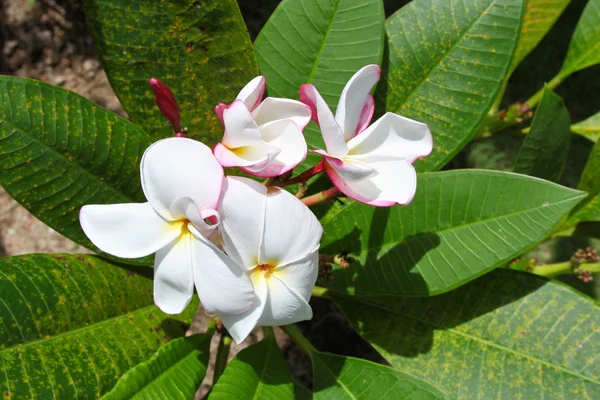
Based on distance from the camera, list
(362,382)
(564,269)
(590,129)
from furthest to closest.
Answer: (590,129)
(564,269)
(362,382)

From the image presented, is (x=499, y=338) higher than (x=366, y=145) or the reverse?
the reverse

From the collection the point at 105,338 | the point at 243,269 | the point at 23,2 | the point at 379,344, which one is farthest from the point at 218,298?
the point at 23,2

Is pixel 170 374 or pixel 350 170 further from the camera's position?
pixel 170 374

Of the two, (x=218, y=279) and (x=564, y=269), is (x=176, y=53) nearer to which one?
(x=218, y=279)

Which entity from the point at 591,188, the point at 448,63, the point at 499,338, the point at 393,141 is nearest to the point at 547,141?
the point at 591,188

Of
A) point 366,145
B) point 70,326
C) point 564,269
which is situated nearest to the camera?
point 366,145

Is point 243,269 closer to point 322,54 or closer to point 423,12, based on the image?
point 322,54

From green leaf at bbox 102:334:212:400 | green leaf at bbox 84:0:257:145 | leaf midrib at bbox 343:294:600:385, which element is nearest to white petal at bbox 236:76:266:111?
green leaf at bbox 84:0:257:145
